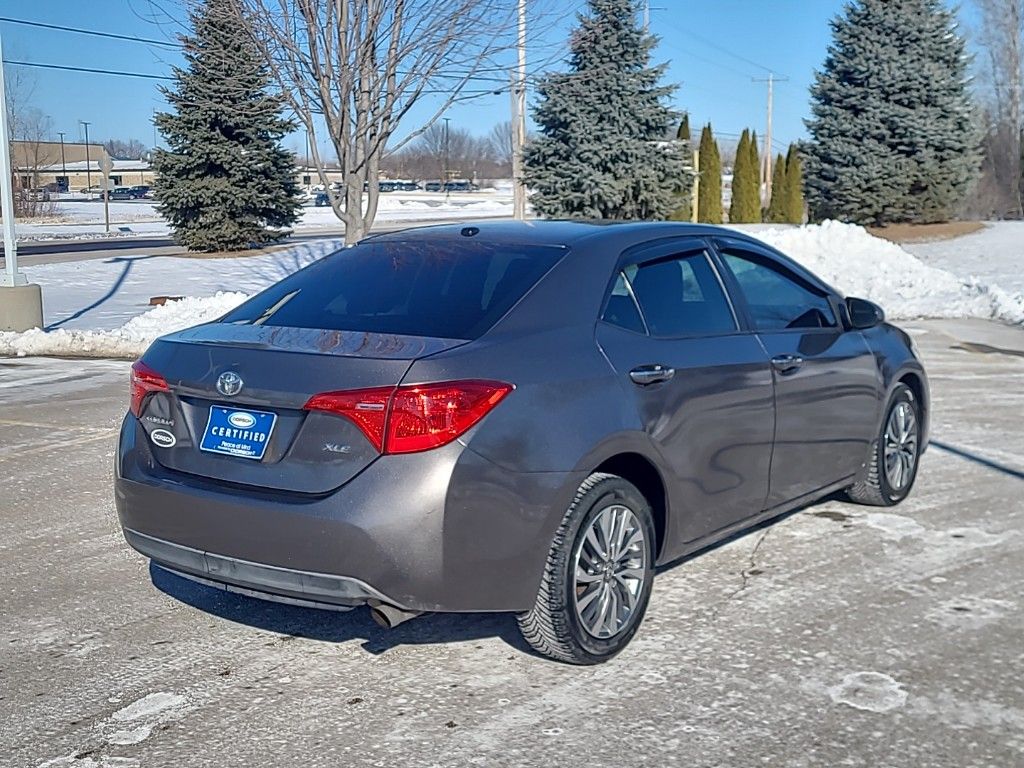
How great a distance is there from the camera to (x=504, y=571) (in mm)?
3898

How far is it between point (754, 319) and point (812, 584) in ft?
4.03

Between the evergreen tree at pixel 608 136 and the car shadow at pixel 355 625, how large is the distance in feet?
81.3

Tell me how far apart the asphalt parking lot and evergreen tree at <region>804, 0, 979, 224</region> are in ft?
87.9

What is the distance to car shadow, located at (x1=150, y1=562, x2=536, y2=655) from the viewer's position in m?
4.55

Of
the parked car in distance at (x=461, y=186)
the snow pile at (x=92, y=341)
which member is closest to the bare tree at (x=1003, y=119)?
the snow pile at (x=92, y=341)

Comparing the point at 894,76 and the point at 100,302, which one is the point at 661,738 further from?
the point at 894,76

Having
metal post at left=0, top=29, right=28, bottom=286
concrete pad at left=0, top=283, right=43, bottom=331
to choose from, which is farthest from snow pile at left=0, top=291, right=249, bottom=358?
metal post at left=0, top=29, right=28, bottom=286

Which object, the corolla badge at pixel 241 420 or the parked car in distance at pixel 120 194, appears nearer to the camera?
the corolla badge at pixel 241 420

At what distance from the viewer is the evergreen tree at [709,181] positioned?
3725 centimetres

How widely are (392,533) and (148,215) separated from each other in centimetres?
7015

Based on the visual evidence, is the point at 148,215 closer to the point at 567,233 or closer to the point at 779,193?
the point at 779,193

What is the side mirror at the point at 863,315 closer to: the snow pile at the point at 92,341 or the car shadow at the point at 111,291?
the snow pile at the point at 92,341

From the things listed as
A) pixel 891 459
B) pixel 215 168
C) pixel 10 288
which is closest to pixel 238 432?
pixel 891 459

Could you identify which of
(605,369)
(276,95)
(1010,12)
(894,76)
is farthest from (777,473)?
(1010,12)
